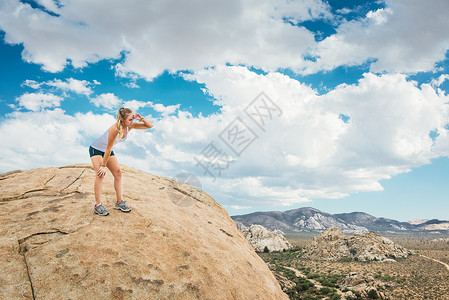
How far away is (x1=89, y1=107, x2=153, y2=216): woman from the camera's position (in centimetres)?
706

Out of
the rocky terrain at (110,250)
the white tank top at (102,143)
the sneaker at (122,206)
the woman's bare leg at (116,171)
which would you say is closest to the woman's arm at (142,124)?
the white tank top at (102,143)

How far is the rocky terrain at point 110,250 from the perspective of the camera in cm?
498

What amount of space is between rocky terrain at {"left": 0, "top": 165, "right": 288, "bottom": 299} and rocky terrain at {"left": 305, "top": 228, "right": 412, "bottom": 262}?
285 feet

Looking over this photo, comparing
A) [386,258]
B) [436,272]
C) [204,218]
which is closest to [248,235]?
[386,258]

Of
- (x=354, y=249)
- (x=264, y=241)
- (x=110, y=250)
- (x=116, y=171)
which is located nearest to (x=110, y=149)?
(x=116, y=171)

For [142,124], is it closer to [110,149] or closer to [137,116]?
[137,116]

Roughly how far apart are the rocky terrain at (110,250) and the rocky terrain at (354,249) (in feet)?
285

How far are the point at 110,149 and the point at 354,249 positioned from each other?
308 ft

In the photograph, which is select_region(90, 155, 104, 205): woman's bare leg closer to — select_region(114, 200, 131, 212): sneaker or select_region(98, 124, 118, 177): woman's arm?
select_region(98, 124, 118, 177): woman's arm

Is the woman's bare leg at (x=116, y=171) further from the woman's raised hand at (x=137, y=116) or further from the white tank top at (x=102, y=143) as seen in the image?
the woman's raised hand at (x=137, y=116)

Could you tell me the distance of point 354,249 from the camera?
82812 millimetres

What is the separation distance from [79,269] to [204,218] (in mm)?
5178

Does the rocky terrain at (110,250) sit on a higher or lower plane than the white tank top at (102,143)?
lower

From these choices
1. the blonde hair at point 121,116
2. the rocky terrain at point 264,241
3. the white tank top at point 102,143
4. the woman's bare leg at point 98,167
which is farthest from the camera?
the rocky terrain at point 264,241
